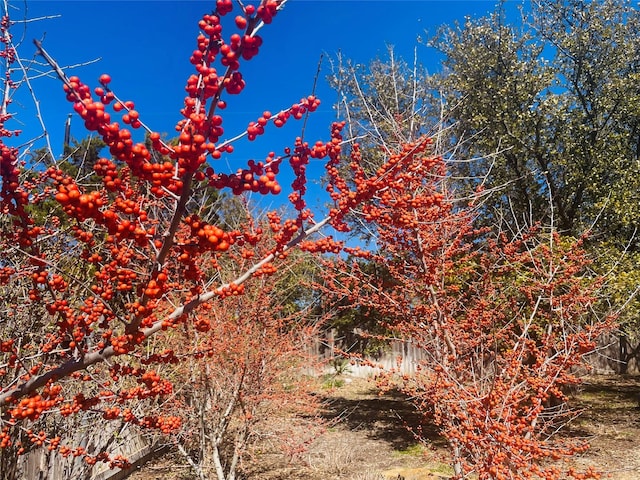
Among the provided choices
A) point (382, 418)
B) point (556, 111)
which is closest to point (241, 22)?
point (556, 111)

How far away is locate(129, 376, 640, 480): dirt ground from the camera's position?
7543mm

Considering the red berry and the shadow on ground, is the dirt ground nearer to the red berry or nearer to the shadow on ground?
the shadow on ground

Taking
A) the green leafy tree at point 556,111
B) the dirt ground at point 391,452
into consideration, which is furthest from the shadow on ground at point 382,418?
the green leafy tree at point 556,111

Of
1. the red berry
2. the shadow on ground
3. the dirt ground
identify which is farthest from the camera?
the shadow on ground

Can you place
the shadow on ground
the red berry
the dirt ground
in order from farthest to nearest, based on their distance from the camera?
the shadow on ground → the dirt ground → the red berry

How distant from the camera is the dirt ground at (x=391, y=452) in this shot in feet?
24.7

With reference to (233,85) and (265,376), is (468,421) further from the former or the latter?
(265,376)

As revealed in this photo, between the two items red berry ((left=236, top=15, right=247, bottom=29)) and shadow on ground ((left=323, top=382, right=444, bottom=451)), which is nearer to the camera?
red berry ((left=236, top=15, right=247, bottom=29))

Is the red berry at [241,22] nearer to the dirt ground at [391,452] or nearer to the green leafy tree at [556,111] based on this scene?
the dirt ground at [391,452]

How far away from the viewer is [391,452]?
9359 mm

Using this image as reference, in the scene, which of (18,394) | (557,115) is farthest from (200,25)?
(557,115)

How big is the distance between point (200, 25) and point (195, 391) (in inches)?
212

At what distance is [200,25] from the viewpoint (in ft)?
5.13

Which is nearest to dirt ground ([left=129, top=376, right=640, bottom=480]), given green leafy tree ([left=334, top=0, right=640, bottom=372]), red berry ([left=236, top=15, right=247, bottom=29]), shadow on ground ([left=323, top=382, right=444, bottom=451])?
shadow on ground ([left=323, top=382, right=444, bottom=451])
